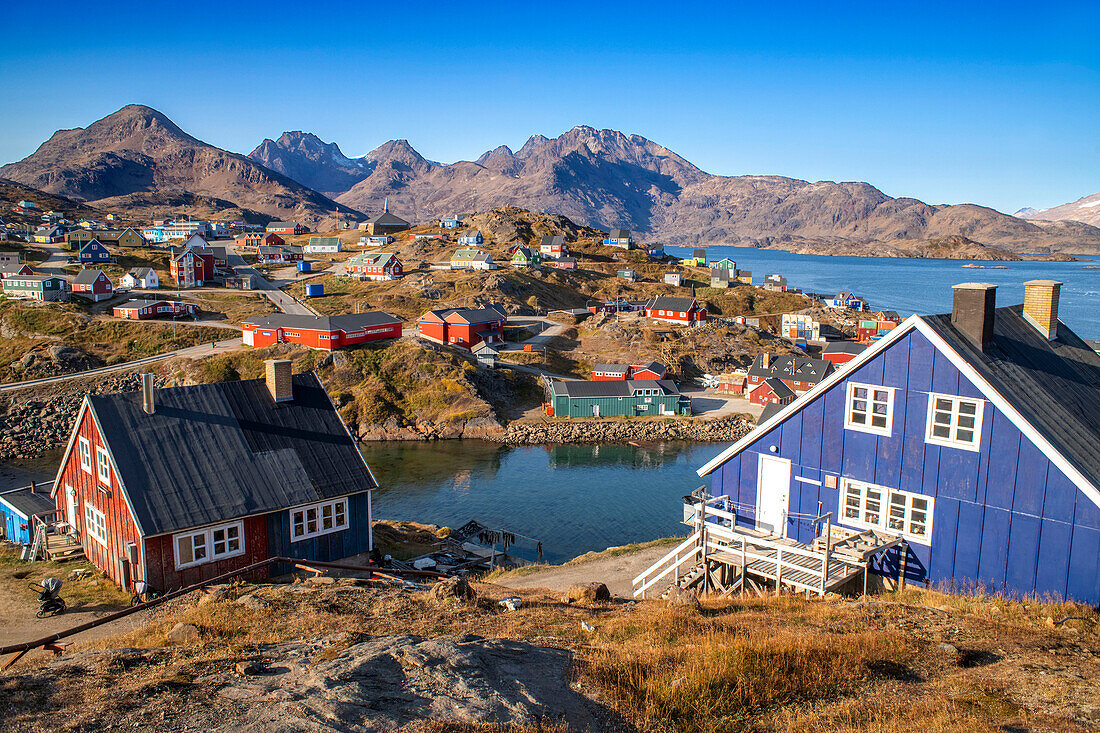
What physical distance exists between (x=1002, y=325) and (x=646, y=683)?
14180 millimetres

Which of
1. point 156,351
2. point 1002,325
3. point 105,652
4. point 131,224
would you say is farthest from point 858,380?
point 131,224

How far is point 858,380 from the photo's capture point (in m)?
17.3

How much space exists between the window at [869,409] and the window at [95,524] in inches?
987

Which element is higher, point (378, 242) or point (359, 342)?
point (378, 242)

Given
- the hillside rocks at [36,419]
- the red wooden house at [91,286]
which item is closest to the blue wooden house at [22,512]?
the hillside rocks at [36,419]

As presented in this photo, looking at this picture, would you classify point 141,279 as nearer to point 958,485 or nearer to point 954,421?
point 954,421

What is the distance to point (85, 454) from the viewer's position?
2588 centimetres

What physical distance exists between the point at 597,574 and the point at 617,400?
4901 cm

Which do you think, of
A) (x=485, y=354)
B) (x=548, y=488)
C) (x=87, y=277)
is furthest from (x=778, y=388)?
(x=87, y=277)

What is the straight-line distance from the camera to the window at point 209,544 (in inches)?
901

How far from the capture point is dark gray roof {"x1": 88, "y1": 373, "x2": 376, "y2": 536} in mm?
23031

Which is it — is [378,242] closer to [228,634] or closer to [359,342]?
[359,342]

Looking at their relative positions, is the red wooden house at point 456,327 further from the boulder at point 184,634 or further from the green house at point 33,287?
the boulder at point 184,634

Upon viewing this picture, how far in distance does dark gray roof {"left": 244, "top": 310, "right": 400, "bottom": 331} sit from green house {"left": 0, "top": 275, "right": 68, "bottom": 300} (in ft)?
98.0
